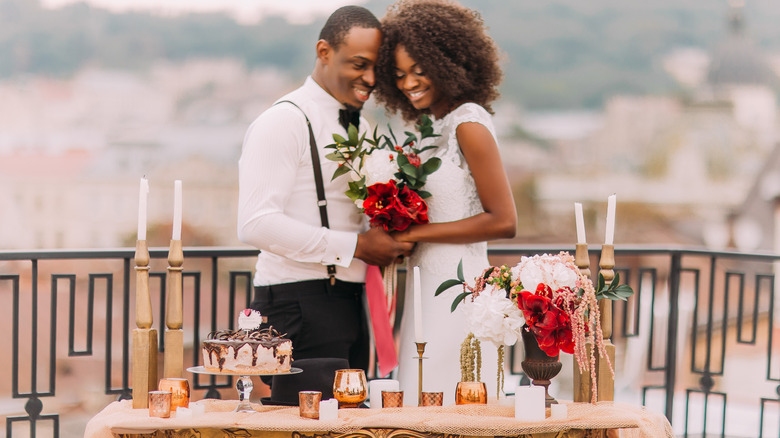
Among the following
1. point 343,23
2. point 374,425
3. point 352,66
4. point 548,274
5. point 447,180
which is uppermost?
point 343,23

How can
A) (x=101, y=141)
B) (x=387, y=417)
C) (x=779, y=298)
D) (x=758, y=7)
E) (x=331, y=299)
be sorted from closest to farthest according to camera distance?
(x=387, y=417)
(x=331, y=299)
(x=779, y=298)
(x=101, y=141)
(x=758, y=7)

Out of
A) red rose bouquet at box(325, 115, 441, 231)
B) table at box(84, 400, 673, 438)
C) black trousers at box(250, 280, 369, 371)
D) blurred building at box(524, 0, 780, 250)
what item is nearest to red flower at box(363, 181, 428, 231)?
red rose bouquet at box(325, 115, 441, 231)

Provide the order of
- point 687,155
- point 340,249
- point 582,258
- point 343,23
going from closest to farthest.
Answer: point 582,258 → point 340,249 → point 343,23 → point 687,155

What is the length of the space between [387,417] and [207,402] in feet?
1.59

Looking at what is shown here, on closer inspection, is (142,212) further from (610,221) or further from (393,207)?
(610,221)

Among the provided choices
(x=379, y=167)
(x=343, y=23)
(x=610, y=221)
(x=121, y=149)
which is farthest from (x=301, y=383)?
(x=121, y=149)

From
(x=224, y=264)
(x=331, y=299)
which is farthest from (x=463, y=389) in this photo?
(x=224, y=264)

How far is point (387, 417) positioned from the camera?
185 centimetres

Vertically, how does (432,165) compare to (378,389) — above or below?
above

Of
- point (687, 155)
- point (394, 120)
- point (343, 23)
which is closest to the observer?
point (343, 23)

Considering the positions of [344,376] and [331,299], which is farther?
[331,299]

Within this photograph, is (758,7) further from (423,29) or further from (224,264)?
(423,29)

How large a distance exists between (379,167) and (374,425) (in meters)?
0.78

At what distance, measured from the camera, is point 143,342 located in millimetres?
1958
